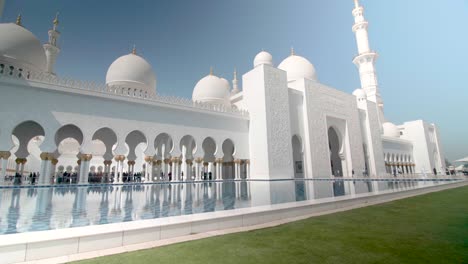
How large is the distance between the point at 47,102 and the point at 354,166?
16.4m

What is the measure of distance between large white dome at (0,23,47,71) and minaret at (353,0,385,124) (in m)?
23.3

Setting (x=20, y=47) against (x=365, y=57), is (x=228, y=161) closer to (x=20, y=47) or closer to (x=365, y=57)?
(x=20, y=47)

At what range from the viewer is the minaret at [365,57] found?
21906 mm

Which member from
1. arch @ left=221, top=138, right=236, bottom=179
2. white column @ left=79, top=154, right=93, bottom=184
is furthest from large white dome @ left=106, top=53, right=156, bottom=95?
arch @ left=221, top=138, right=236, bottom=179

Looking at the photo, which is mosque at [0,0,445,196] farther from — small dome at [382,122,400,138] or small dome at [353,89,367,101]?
small dome at [382,122,400,138]

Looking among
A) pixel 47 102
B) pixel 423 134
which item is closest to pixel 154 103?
pixel 47 102

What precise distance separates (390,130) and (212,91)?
19.0 metres

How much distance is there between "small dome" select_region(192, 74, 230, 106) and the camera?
51.3 ft

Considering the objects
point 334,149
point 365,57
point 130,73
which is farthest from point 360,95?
point 130,73

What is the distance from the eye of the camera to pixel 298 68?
1725 centimetres

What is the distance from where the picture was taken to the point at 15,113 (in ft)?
26.7

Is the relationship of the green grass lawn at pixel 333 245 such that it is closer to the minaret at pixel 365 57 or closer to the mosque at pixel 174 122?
the mosque at pixel 174 122

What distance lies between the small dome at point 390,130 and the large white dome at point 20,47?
2712cm

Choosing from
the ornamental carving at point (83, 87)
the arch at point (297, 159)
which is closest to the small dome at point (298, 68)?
the arch at point (297, 159)
